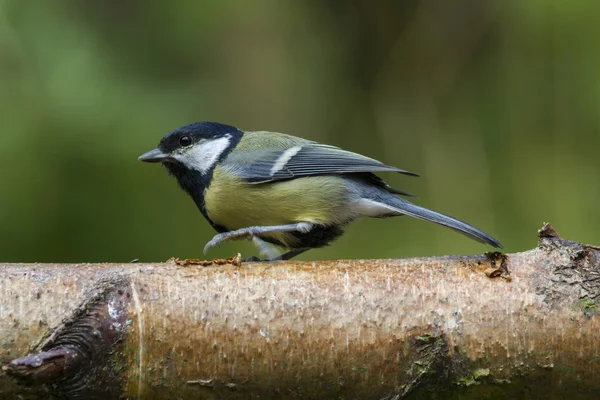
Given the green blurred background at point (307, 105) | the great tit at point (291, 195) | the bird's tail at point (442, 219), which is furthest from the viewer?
the green blurred background at point (307, 105)

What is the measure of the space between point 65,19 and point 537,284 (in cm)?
220

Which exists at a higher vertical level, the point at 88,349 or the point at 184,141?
the point at 184,141

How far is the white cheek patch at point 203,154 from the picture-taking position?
2.28 metres

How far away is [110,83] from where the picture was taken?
2701mm

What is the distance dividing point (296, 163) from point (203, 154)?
0.33 meters

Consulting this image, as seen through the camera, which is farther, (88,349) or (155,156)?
(155,156)

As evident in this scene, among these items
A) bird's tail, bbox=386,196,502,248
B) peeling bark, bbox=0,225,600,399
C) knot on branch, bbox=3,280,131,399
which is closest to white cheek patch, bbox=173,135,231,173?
bird's tail, bbox=386,196,502,248

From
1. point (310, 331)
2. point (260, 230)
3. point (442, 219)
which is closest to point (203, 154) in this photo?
point (260, 230)

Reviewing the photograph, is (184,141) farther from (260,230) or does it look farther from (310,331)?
(310,331)

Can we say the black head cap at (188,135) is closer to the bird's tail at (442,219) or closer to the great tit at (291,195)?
the great tit at (291,195)

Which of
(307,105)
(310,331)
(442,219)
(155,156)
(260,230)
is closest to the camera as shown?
(310,331)

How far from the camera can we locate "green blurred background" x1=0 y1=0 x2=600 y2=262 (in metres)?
2.47

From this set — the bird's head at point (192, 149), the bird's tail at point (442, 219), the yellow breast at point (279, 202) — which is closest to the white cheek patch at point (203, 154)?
the bird's head at point (192, 149)

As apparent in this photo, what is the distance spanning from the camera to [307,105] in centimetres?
348
